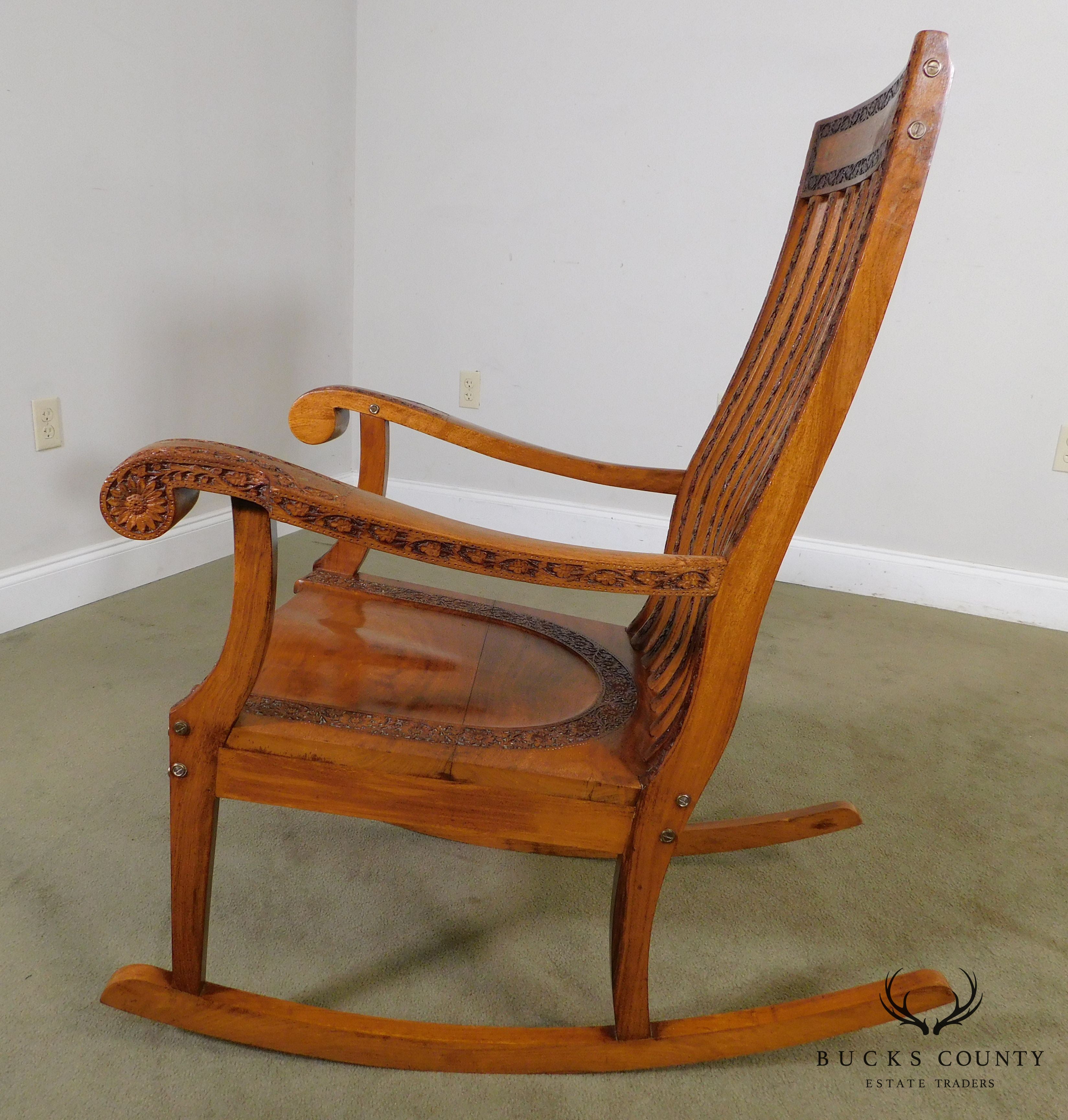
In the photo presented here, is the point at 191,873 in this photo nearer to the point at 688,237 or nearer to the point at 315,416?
the point at 315,416

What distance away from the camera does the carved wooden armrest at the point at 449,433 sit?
107 centimetres

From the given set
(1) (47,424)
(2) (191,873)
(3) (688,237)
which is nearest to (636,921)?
(2) (191,873)

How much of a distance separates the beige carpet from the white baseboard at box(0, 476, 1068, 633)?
0.17 metres

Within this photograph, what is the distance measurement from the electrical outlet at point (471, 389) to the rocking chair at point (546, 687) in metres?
1.62

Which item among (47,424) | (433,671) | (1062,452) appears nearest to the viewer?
(433,671)

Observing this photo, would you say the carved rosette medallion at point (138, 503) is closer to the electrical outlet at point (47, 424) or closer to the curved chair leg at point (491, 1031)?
the curved chair leg at point (491, 1031)

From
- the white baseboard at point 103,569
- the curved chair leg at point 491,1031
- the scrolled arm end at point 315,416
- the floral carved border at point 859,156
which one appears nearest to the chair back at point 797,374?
the floral carved border at point 859,156

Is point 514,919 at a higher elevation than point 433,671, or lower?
lower

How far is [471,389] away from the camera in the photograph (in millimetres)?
2658

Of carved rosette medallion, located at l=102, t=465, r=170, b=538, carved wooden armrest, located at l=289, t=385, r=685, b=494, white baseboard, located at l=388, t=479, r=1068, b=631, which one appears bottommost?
white baseboard, located at l=388, t=479, r=1068, b=631

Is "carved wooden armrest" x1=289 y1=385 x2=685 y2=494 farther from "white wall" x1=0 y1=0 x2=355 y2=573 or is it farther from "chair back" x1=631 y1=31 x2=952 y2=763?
"white wall" x1=0 y1=0 x2=355 y2=573

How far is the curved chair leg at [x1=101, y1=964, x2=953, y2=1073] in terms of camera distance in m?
0.87

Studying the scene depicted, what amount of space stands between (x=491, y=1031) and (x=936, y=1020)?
523mm

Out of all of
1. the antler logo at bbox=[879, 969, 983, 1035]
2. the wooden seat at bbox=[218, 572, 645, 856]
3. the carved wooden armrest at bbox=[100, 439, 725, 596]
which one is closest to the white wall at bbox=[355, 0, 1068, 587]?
the antler logo at bbox=[879, 969, 983, 1035]
